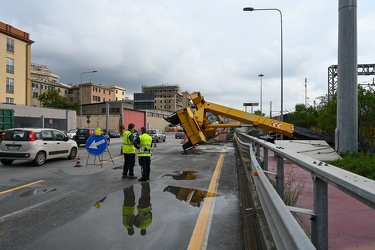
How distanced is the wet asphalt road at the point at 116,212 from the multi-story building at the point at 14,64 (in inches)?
1578

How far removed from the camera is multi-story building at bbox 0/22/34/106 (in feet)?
144

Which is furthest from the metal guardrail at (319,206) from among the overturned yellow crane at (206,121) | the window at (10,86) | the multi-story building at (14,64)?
the window at (10,86)

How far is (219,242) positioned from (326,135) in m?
20.1

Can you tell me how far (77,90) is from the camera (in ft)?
349

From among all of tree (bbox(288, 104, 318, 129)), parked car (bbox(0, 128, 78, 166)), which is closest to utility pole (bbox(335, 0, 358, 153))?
parked car (bbox(0, 128, 78, 166))

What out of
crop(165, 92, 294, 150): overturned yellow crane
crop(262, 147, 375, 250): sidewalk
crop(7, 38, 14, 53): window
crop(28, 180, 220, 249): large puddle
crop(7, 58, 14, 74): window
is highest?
crop(7, 38, 14, 53): window

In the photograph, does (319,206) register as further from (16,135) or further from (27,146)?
(16,135)

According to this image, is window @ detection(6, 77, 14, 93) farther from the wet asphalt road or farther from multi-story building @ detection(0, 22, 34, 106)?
the wet asphalt road

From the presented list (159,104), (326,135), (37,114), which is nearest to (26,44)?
(37,114)

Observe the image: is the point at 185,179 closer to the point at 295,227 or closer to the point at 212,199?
the point at 212,199

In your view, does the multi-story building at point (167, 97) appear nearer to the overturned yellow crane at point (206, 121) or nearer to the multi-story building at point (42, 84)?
the multi-story building at point (42, 84)

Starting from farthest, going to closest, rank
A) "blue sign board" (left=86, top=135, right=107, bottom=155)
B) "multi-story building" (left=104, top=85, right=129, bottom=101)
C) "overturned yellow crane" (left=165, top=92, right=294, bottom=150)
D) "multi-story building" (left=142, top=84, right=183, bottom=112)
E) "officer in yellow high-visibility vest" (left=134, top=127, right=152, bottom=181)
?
"multi-story building" (left=142, top=84, right=183, bottom=112) < "multi-story building" (left=104, top=85, right=129, bottom=101) < "overturned yellow crane" (left=165, top=92, right=294, bottom=150) < "blue sign board" (left=86, top=135, right=107, bottom=155) < "officer in yellow high-visibility vest" (left=134, top=127, right=152, bottom=181)

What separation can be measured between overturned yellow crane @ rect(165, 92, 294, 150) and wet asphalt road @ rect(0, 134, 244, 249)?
7067 mm

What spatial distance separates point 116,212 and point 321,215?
169 inches
